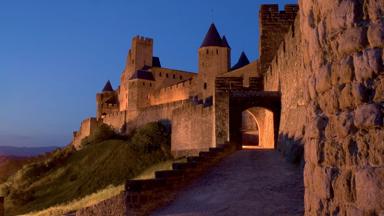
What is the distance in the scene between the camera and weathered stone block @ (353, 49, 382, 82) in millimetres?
2584

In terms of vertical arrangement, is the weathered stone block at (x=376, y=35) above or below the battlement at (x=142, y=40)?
below

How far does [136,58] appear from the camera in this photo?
59.3 m

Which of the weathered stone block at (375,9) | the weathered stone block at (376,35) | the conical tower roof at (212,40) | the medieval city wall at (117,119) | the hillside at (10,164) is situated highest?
the conical tower roof at (212,40)

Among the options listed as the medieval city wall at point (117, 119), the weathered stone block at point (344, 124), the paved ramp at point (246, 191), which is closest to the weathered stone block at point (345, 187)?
the weathered stone block at point (344, 124)

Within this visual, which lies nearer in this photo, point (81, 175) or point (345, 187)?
point (345, 187)

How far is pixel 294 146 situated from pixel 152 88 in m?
43.3

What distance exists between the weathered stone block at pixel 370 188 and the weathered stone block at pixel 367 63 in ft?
1.82

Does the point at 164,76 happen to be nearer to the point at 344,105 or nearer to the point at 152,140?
the point at 152,140

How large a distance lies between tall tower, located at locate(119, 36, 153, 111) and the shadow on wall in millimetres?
45675

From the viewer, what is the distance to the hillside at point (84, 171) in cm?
2641

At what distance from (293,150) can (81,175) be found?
21.9 m

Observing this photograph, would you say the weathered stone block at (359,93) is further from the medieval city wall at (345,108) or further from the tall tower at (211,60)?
the tall tower at (211,60)

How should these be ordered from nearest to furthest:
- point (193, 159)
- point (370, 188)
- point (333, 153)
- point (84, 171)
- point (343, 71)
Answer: point (370, 188)
point (343, 71)
point (333, 153)
point (193, 159)
point (84, 171)

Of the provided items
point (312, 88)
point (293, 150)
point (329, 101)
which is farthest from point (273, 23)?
point (329, 101)
